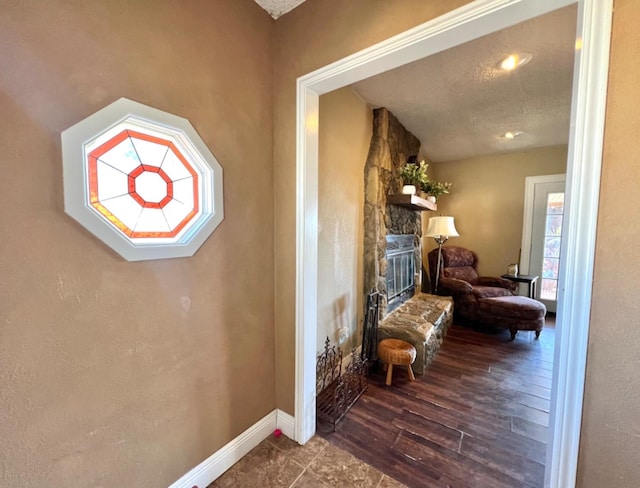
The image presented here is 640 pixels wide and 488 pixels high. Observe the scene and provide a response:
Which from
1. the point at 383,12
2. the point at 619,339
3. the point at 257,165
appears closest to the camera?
the point at 619,339

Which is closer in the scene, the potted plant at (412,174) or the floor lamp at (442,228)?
the potted plant at (412,174)

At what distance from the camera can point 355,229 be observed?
2.49 metres

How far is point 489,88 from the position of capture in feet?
7.23

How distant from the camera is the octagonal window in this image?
903 millimetres

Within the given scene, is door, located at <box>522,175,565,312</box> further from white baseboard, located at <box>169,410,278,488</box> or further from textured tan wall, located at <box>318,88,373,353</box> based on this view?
white baseboard, located at <box>169,410,278,488</box>

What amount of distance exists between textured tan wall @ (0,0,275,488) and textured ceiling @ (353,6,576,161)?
4.18 feet

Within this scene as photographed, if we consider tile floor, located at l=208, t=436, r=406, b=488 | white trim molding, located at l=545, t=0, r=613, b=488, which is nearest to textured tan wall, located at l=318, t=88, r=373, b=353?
tile floor, located at l=208, t=436, r=406, b=488

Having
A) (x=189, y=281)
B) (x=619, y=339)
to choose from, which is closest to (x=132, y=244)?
(x=189, y=281)

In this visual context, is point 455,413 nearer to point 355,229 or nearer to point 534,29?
point 355,229

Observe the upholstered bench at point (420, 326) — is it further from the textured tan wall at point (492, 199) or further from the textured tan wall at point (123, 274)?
the textured tan wall at point (492, 199)

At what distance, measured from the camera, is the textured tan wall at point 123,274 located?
808mm

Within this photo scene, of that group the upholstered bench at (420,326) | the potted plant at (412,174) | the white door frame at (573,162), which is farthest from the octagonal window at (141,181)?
the potted plant at (412,174)

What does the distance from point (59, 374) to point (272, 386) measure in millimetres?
1075

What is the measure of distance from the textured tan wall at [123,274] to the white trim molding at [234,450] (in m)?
0.05
